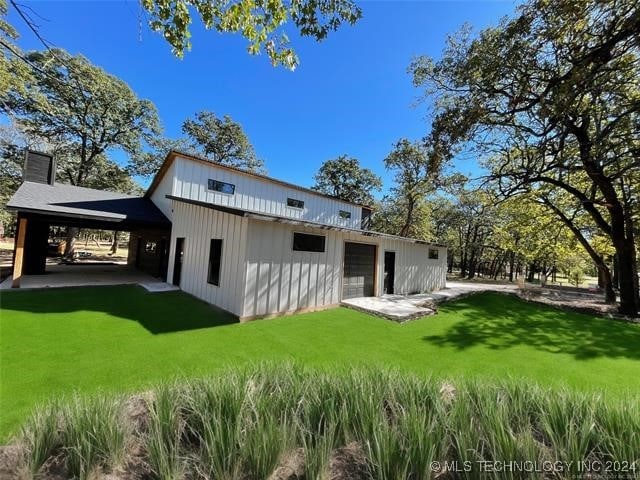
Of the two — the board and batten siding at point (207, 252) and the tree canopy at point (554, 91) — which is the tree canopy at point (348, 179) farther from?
the board and batten siding at point (207, 252)

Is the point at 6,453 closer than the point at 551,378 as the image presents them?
Yes

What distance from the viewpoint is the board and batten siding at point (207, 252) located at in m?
7.02

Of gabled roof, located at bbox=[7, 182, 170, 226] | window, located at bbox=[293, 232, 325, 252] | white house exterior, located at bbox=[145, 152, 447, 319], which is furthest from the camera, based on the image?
gabled roof, located at bbox=[7, 182, 170, 226]

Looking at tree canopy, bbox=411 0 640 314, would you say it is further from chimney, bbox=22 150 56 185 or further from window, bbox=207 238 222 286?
chimney, bbox=22 150 56 185

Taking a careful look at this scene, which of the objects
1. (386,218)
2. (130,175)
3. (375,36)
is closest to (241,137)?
(130,175)

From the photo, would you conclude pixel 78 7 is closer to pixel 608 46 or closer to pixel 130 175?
pixel 608 46

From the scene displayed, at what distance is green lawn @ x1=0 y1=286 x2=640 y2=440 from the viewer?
156 inches

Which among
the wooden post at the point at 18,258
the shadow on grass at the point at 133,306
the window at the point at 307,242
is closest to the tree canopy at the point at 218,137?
the wooden post at the point at 18,258

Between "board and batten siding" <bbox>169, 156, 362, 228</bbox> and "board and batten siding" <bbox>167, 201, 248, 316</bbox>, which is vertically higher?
"board and batten siding" <bbox>169, 156, 362, 228</bbox>

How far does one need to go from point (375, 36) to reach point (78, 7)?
6.74m

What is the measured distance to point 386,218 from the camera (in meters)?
28.7

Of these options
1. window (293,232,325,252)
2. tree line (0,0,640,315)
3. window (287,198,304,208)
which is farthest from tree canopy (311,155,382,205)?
window (293,232,325,252)

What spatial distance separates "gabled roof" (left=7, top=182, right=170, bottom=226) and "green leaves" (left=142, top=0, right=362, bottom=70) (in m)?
8.94

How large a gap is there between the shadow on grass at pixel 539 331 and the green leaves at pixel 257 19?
20.4 ft
